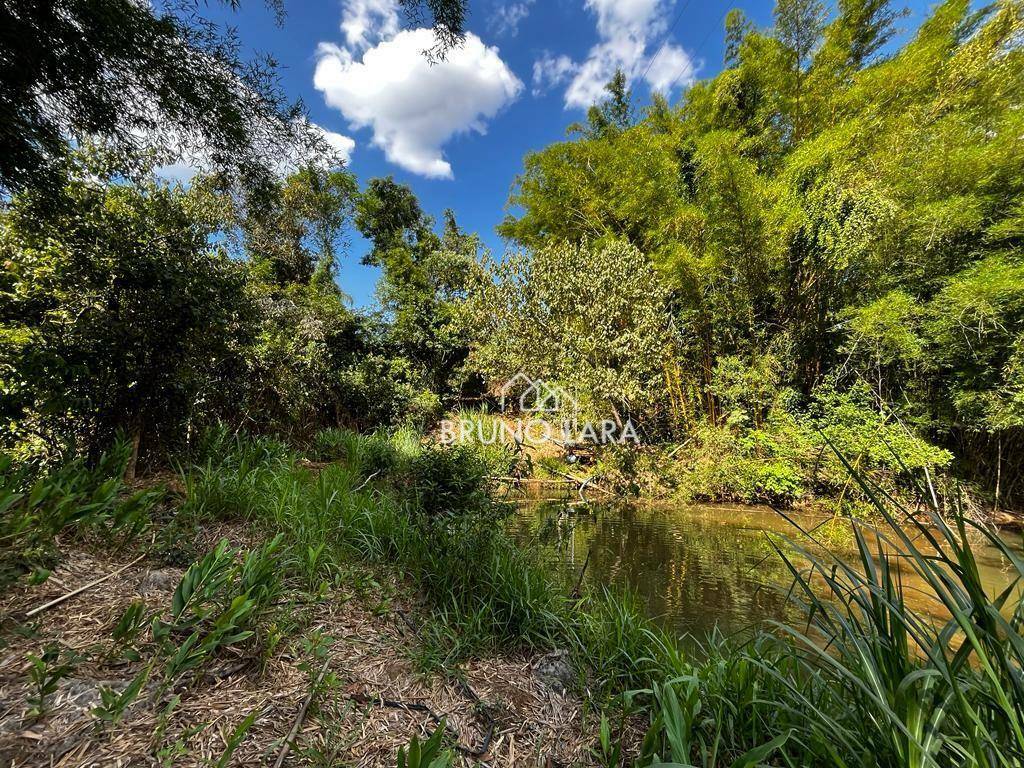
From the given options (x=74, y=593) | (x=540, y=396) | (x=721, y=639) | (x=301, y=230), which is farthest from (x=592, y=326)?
(x=301, y=230)

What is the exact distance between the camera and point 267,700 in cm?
113

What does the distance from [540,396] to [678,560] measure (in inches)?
166

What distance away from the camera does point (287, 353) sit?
18.5ft

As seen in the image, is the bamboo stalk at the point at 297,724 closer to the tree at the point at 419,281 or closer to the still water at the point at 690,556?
the still water at the point at 690,556

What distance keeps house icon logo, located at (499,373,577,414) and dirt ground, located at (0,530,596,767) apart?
5.52 m

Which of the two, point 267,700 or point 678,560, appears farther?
point 678,560

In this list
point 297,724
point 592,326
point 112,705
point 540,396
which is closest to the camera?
point 112,705

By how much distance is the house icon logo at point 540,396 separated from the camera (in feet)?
23.0

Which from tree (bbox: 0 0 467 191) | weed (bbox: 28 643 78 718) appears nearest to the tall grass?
weed (bbox: 28 643 78 718)

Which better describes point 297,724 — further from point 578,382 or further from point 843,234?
point 843,234

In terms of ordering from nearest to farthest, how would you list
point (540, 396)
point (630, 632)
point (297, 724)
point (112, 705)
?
point (112, 705), point (297, 724), point (630, 632), point (540, 396)

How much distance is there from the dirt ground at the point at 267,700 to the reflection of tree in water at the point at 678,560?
1.51 m

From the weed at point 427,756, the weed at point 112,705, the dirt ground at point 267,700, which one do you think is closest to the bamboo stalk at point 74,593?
the dirt ground at point 267,700

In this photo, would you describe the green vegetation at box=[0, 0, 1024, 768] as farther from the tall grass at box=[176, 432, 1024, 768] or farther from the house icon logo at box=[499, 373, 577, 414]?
the house icon logo at box=[499, 373, 577, 414]
